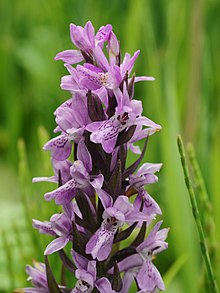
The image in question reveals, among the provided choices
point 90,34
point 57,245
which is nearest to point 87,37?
point 90,34

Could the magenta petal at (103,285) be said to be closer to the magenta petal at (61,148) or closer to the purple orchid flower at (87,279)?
the purple orchid flower at (87,279)

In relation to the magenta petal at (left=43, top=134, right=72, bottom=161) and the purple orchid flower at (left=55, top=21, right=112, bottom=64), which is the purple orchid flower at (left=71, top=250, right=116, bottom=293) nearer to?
the magenta petal at (left=43, top=134, right=72, bottom=161)

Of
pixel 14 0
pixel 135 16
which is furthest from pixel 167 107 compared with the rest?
pixel 14 0

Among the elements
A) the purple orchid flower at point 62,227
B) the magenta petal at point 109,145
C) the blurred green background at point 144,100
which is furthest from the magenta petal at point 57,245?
the blurred green background at point 144,100

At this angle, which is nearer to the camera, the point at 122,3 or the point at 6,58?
the point at 122,3

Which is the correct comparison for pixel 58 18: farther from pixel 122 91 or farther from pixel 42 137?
pixel 122 91

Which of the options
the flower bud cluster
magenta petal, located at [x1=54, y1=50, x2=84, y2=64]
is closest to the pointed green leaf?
the flower bud cluster
